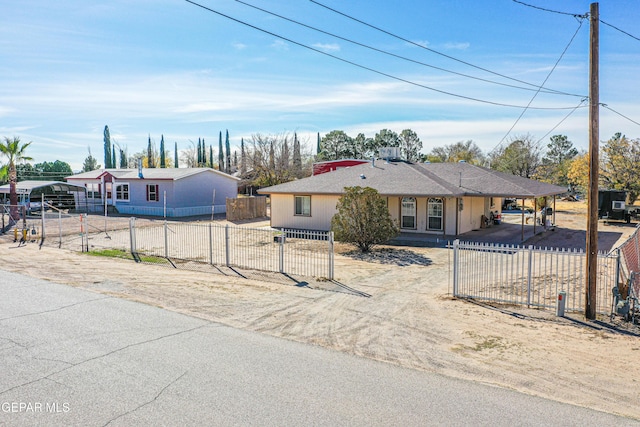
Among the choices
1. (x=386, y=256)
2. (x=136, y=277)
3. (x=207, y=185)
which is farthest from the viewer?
(x=207, y=185)

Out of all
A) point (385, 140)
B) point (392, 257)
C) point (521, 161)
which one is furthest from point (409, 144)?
point (392, 257)

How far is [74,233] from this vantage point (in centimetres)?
2623

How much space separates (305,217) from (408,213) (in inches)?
251

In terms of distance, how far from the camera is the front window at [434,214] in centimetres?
2420

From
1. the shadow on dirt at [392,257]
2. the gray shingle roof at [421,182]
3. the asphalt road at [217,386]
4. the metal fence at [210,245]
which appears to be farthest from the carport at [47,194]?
the asphalt road at [217,386]

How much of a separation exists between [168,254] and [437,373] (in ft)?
48.6

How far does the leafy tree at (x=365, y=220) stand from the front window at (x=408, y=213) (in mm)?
5242

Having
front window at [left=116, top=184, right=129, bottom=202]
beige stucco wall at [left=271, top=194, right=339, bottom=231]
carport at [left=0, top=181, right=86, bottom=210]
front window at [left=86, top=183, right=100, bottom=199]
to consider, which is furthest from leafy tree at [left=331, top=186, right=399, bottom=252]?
front window at [left=86, top=183, right=100, bottom=199]

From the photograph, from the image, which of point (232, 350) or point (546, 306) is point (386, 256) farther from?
point (232, 350)

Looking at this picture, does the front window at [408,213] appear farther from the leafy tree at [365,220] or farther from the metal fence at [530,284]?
the metal fence at [530,284]

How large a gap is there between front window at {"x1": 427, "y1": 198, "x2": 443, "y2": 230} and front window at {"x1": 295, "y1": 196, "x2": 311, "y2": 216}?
726 centimetres

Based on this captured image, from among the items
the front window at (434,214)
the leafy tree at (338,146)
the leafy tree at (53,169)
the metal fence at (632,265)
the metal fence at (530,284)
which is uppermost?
the leafy tree at (338,146)

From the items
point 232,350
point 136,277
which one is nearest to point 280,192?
point 136,277

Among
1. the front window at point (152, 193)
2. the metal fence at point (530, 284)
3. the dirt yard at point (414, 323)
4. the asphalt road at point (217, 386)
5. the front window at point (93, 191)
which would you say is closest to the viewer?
the asphalt road at point (217, 386)
